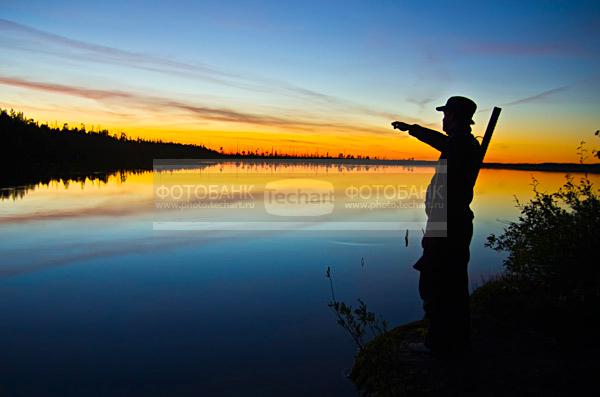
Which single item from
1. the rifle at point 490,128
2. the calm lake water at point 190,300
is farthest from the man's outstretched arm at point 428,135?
the calm lake water at point 190,300

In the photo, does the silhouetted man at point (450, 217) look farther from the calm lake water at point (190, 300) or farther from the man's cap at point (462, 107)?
the calm lake water at point (190, 300)

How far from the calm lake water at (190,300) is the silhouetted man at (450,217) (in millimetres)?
2032

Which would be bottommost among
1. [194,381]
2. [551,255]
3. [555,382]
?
[194,381]

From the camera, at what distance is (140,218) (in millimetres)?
23500

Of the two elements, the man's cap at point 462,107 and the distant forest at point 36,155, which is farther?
the distant forest at point 36,155

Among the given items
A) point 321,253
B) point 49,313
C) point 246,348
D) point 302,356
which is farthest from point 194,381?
point 321,253

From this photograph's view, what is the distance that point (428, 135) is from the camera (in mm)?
5203

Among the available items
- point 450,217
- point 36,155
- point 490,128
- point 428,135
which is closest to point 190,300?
point 450,217

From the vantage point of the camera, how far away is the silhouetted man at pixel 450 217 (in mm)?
5168

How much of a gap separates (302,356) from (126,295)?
520 cm

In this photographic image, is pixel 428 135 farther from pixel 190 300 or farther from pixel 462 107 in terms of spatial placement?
pixel 190 300

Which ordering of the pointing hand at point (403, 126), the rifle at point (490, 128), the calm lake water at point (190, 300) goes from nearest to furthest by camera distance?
the pointing hand at point (403, 126) → the rifle at point (490, 128) → the calm lake water at point (190, 300)

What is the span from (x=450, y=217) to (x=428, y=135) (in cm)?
104

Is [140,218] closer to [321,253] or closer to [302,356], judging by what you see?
[321,253]
